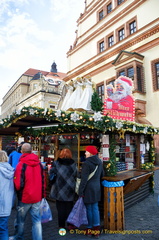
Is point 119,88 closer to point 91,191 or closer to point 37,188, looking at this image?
point 91,191

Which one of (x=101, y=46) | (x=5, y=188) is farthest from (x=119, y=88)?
(x=101, y=46)

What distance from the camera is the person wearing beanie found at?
12.8ft

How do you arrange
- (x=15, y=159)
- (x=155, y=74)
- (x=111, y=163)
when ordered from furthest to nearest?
1. (x=155, y=74)
2. (x=111, y=163)
3. (x=15, y=159)

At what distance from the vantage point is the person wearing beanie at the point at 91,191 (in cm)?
390

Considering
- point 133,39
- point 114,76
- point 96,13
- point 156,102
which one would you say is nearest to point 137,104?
point 156,102

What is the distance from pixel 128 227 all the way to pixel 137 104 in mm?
10431

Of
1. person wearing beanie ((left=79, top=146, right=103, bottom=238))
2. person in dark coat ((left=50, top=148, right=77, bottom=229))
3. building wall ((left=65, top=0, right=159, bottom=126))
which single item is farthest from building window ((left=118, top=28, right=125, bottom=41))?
person in dark coat ((left=50, top=148, right=77, bottom=229))

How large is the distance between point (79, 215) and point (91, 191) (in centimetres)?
61

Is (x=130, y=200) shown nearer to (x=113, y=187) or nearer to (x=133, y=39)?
(x=113, y=187)

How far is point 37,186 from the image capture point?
321 centimetres

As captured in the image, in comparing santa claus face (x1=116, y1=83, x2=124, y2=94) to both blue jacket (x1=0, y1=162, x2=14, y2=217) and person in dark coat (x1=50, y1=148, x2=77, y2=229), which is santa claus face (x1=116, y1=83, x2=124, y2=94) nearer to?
person in dark coat (x1=50, y1=148, x2=77, y2=229)

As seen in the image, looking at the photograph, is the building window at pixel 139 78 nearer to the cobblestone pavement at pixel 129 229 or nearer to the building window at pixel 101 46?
the building window at pixel 101 46

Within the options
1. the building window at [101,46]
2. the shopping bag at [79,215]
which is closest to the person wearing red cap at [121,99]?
the shopping bag at [79,215]

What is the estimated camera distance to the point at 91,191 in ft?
12.8
